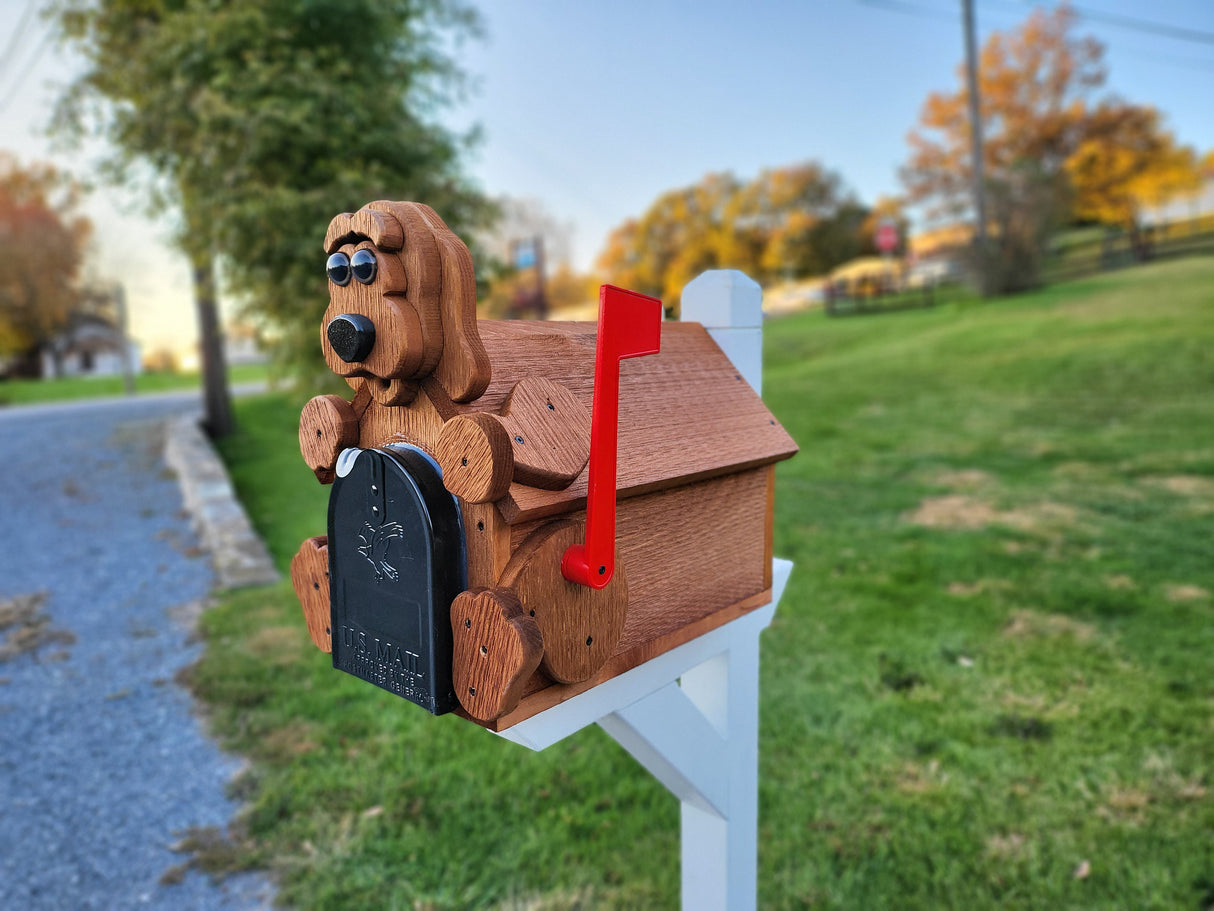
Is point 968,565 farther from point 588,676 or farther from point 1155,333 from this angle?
point 1155,333

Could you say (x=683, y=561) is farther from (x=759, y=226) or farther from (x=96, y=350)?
(x=96, y=350)

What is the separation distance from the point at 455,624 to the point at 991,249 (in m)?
19.3

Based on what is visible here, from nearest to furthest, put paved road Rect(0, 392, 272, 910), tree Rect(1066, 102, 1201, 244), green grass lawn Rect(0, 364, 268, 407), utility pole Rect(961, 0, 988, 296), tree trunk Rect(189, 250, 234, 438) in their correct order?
→ paved road Rect(0, 392, 272, 910)
tree trunk Rect(189, 250, 234, 438)
utility pole Rect(961, 0, 988, 296)
green grass lawn Rect(0, 364, 268, 407)
tree Rect(1066, 102, 1201, 244)

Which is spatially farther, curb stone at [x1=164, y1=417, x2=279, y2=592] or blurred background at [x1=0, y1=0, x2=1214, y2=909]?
curb stone at [x1=164, y1=417, x2=279, y2=592]

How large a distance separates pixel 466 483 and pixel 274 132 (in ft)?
24.2

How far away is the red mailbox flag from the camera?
2.60ft

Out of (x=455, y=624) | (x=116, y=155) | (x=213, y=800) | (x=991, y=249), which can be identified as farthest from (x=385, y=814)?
(x=991, y=249)

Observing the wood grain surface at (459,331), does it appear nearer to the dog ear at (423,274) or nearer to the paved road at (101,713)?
the dog ear at (423,274)

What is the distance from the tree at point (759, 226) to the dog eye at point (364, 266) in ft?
113

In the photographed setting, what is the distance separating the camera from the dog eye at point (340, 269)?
0.85 m

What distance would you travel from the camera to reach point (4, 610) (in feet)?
15.5

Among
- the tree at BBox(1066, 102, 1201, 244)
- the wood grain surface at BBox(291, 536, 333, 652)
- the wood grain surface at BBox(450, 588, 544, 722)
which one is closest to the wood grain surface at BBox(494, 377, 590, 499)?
the wood grain surface at BBox(450, 588, 544, 722)

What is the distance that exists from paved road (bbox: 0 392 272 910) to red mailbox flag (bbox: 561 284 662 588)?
6.70 feet

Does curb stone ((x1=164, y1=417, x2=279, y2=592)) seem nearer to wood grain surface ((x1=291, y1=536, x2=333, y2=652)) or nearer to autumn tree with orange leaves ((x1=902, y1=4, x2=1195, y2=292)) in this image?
wood grain surface ((x1=291, y1=536, x2=333, y2=652))
